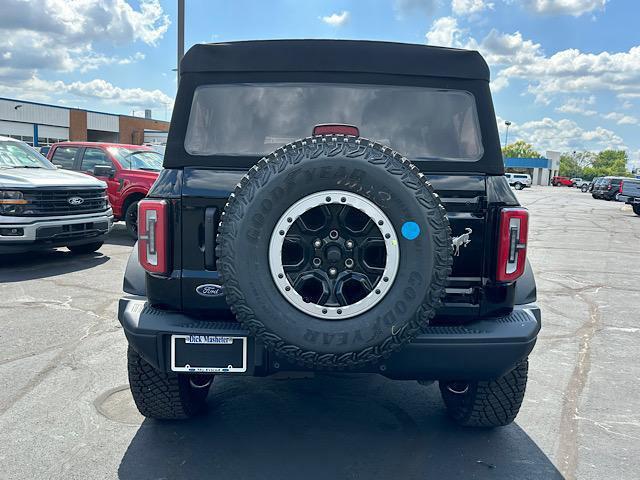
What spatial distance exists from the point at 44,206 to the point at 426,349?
6790mm

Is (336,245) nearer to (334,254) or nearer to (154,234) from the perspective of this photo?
(334,254)

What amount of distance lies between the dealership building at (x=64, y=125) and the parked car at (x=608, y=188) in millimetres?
33699

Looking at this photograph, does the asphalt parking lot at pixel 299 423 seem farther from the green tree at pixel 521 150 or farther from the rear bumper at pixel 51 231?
the green tree at pixel 521 150

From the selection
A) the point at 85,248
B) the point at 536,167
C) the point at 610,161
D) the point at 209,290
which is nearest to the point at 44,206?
the point at 85,248

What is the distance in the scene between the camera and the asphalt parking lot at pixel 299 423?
9.79ft

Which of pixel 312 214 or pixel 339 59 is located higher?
pixel 339 59

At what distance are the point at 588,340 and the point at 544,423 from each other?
2.11 metres

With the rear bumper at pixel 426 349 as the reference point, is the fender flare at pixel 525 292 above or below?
above

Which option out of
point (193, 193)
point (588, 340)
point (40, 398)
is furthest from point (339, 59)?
point (588, 340)

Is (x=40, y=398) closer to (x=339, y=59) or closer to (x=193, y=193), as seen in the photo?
(x=193, y=193)

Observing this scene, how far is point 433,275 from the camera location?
8.01 feet

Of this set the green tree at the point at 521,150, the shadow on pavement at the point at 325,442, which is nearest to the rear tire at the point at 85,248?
the shadow on pavement at the point at 325,442

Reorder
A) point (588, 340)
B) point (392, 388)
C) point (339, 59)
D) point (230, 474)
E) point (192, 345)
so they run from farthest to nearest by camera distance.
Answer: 1. point (588, 340)
2. point (392, 388)
3. point (339, 59)
4. point (230, 474)
5. point (192, 345)

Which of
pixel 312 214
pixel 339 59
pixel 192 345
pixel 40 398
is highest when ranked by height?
pixel 339 59
